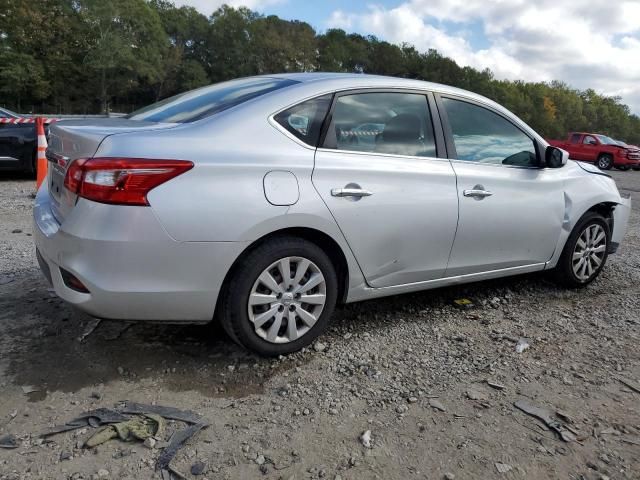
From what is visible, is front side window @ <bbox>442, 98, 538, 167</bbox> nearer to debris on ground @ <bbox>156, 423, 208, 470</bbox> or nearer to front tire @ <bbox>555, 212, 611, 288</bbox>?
front tire @ <bbox>555, 212, 611, 288</bbox>

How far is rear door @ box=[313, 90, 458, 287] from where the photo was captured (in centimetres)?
302

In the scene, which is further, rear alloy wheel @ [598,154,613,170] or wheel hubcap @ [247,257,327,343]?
rear alloy wheel @ [598,154,613,170]

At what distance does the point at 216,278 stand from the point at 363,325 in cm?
125

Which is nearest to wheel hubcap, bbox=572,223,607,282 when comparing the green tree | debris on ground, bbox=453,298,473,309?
debris on ground, bbox=453,298,473,309

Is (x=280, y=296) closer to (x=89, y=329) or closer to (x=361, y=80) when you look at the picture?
(x=89, y=329)

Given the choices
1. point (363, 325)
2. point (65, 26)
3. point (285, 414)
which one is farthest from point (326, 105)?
point (65, 26)

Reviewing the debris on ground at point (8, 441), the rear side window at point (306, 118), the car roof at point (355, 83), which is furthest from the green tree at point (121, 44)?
the debris on ground at point (8, 441)

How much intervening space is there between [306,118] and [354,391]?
1485 millimetres

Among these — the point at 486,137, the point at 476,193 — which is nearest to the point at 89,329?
the point at 476,193

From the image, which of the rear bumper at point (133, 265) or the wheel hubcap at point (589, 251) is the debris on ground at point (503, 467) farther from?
the wheel hubcap at point (589, 251)

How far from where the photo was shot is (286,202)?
278cm

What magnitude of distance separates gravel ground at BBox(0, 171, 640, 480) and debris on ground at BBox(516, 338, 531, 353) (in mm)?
36

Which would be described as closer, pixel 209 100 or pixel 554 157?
pixel 209 100

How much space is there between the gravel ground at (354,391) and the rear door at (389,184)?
508 millimetres
